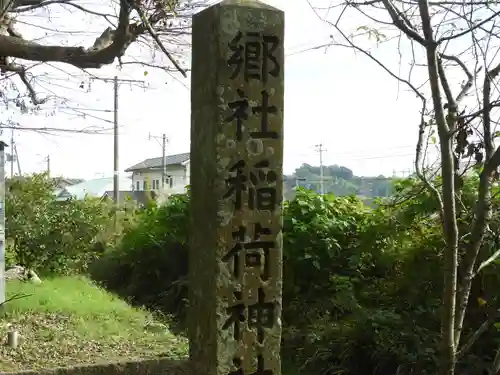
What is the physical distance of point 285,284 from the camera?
6.96m

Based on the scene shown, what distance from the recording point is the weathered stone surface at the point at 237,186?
280 centimetres

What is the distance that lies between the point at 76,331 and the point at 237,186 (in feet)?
14.7

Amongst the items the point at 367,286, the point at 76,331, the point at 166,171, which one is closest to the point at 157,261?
the point at 76,331

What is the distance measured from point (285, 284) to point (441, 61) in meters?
4.25

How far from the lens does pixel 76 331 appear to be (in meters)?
6.57

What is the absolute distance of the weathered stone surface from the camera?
2799 millimetres

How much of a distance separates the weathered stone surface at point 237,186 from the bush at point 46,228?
7.27 meters

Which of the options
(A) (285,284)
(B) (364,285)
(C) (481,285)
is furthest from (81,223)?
(C) (481,285)

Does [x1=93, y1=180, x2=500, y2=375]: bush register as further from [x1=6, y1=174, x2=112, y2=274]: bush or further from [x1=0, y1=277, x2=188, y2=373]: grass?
[x1=6, y1=174, x2=112, y2=274]: bush

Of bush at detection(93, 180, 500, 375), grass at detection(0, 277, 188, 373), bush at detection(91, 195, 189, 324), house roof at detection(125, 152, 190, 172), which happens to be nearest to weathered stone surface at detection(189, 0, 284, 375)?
bush at detection(93, 180, 500, 375)

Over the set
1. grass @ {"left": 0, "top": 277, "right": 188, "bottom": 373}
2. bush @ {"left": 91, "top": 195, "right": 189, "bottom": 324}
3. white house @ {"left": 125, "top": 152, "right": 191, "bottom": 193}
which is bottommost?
grass @ {"left": 0, "top": 277, "right": 188, "bottom": 373}

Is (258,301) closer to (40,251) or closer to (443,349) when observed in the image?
(443,349)

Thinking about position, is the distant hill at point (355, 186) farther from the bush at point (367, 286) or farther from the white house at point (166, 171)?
the white house at point (166, 171)

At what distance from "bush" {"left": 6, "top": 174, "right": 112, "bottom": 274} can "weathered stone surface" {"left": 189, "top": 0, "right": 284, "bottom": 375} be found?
23.9ft
